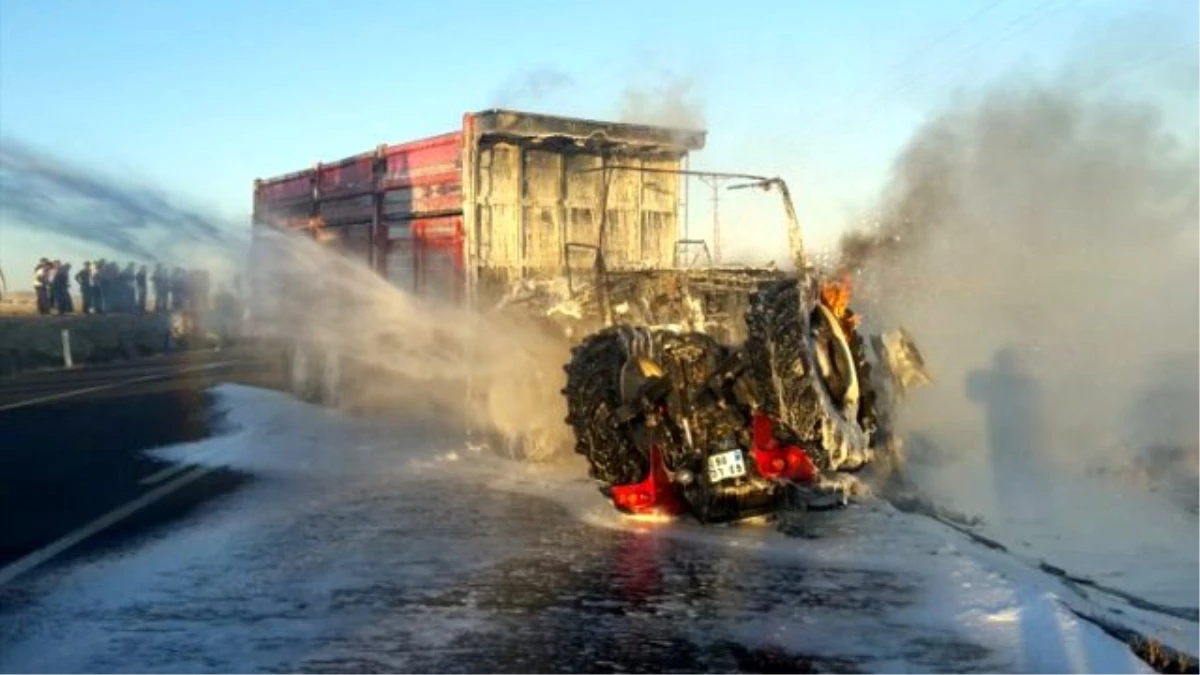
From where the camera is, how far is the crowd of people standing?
124 ft

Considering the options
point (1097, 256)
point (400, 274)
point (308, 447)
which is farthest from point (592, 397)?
point (1097, 256)

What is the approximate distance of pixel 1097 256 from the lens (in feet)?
74.7

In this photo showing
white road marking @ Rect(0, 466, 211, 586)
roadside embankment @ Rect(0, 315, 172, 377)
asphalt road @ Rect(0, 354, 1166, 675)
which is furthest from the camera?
roadside embankment @ Rect(0, 315, 172, 377)

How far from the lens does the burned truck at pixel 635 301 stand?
850 cm

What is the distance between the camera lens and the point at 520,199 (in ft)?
41.9

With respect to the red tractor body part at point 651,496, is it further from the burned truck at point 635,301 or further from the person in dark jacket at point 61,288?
the person in dark jacket at point 61,288

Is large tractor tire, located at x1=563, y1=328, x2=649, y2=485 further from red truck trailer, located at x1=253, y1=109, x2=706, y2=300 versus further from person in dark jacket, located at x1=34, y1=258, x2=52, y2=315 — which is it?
person in dark jacket, located at x1=34, y1=258, x2=52, y2=315

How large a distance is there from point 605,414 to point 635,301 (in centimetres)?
204

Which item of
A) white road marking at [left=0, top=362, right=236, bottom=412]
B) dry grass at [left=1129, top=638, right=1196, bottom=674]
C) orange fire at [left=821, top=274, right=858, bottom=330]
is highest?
orange fire at [left=821, top=274, right=858, bottom=330]

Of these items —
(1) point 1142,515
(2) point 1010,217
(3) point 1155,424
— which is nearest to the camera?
(1) point 1142,515

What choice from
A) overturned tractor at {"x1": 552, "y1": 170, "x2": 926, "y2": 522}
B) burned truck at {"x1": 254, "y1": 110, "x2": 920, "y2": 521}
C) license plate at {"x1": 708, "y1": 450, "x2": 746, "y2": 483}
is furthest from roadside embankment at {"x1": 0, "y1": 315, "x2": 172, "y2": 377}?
license plate at {"x1": 708, "y1": 450, "x2": 746, "y2": 483}

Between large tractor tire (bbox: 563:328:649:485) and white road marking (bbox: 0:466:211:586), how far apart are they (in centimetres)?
368

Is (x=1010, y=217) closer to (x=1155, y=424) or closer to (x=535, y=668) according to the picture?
(x=1155, y=424)

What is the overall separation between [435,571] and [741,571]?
74.4 inches
